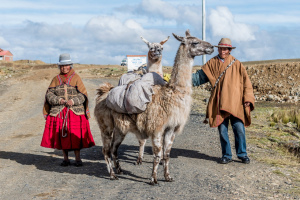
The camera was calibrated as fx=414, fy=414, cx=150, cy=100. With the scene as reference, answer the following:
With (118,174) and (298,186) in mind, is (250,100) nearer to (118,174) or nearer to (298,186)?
(298,186)

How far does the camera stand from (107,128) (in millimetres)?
7176

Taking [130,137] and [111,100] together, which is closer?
[111,100]

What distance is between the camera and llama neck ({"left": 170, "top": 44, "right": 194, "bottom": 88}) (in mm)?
6656

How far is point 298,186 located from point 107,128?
132 inches

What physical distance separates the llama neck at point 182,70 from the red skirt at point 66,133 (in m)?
2.30

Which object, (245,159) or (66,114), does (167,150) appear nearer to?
(245,159)

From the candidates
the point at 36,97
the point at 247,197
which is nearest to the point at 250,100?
the point at 247,197

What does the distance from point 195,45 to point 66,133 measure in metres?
3.04

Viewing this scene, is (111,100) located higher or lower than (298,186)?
higher

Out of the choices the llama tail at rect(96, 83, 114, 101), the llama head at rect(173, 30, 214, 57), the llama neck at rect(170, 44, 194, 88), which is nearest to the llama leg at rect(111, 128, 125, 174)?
the llama tail at rect(96, 83, 114, 101)

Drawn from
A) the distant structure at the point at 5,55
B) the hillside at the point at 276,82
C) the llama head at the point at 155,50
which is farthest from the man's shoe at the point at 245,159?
the distant structure at the point at 5,55

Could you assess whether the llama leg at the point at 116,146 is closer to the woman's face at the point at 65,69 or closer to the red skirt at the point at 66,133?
the red skirt at the point at 66,133

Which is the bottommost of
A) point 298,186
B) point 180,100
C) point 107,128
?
point 298,186

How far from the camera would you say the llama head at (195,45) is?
671 cm
